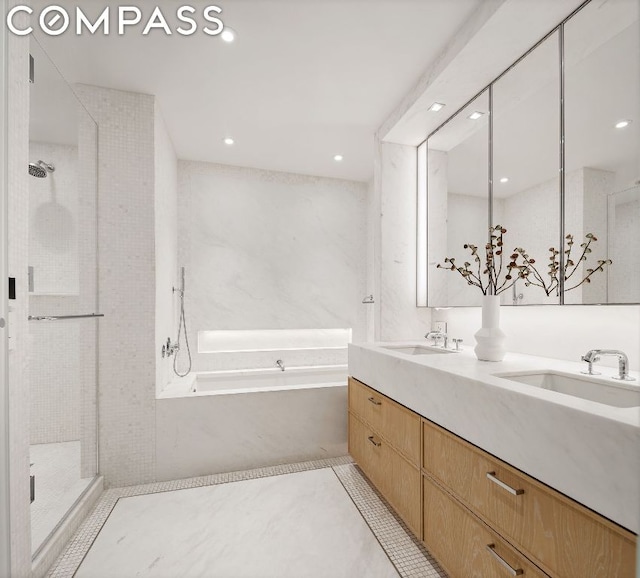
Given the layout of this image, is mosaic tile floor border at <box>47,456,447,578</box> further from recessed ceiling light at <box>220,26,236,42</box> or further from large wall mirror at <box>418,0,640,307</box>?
recessed ceiling light at <box>220,26,236,42</box>

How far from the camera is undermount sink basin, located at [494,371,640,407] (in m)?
1.09

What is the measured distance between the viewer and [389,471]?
1.70 meters

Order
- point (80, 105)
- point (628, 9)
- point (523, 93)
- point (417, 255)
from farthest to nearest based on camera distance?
point (417, 255), point (80, 105), point (523, 93), point (628, 9)

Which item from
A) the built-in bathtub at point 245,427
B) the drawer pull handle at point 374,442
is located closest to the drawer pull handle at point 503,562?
the drawer pull handle at point 374,442

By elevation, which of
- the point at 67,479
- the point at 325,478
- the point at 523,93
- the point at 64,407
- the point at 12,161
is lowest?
the point at 325,478

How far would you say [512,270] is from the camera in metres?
1.78

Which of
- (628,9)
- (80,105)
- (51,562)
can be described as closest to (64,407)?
A: (51,562)

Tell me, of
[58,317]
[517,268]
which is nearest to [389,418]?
[517,268]

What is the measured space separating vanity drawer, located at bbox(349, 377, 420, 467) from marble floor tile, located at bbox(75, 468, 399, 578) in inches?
17.5

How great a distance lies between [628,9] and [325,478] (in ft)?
8.84

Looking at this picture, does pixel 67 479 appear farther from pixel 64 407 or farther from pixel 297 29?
pixel 297 29

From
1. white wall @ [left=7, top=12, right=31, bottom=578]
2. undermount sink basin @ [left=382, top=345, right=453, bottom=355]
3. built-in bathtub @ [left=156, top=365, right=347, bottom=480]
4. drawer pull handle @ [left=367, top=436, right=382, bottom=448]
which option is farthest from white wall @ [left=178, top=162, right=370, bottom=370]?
white wall @ [left=7, top=12, right=31, bottom=578]

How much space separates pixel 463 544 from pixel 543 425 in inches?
24.1

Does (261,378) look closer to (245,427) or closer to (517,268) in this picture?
(245,427)
